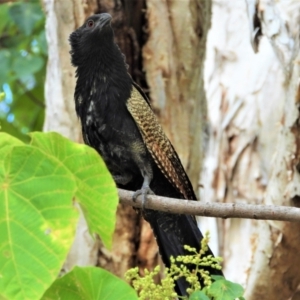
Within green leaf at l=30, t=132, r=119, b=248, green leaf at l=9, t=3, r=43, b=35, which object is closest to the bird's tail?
green leaf at l=30, t=132, r=119, b=248

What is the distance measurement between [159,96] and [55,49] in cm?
68

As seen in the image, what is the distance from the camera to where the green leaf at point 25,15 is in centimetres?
497

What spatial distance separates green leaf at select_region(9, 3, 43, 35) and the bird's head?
170 centimetres

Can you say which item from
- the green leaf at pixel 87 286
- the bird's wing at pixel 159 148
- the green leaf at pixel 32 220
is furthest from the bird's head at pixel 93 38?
the green leaf at pixel 32 220

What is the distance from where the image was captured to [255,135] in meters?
5.19

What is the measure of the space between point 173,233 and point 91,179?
1.63 meters

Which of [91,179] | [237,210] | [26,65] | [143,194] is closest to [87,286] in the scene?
[91,179]

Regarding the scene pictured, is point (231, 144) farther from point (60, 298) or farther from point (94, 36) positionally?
point (60, 298)

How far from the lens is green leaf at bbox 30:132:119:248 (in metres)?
1.54

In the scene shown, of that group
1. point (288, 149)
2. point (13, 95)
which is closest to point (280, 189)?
point (288, 149)

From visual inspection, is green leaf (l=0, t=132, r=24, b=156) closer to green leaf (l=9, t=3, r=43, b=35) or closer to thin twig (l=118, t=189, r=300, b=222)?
thin twig (l=118, t=189, r=300, b=222)

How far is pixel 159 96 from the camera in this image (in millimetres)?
4156

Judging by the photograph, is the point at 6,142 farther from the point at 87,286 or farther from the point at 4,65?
the point at 4,65

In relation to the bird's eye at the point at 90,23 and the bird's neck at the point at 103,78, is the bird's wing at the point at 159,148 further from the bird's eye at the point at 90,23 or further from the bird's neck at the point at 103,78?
the bird's eye at the point at 90,23
